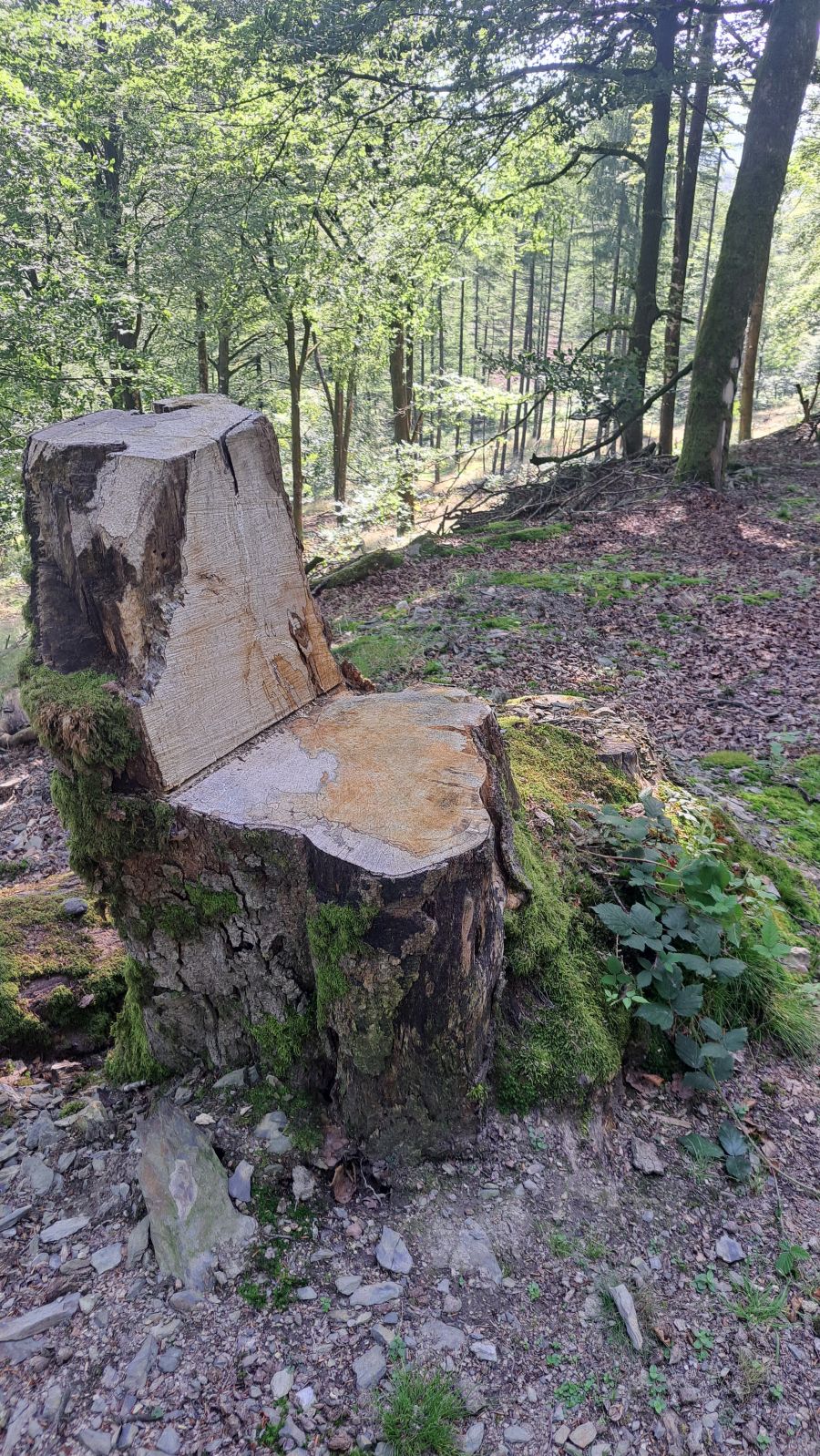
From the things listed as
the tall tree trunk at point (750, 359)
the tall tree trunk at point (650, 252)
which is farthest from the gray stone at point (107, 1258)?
the tall tree trunk at point (750, 359)

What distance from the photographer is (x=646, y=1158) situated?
2.46m

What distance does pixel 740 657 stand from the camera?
6.28 meters

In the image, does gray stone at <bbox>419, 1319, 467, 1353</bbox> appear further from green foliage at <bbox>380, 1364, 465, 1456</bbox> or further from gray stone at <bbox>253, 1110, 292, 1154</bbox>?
gray stone at <bbox>253, 1110, 292, 1154</bbox>

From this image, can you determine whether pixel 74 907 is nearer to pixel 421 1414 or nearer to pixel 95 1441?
pixel 95 1441

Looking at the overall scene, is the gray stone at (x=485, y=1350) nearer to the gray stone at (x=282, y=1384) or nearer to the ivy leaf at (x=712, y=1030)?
the gray stone at (x=282, y=1384)

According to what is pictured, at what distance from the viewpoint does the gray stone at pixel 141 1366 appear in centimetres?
176

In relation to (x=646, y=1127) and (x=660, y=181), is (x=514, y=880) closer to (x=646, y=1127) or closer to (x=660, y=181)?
(x=646, y=1127)

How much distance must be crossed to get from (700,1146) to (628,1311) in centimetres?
64

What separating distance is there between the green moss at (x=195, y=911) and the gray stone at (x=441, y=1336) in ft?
3.92

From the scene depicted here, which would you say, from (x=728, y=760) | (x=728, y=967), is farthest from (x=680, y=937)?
(x=728, y=760)

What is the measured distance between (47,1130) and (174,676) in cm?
155

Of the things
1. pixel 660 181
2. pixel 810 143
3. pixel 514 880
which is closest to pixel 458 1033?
pixel 514 880

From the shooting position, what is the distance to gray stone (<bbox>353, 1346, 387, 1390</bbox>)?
180 cm

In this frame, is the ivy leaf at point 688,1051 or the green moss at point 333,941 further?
the ivy leaf at point 688,1051
